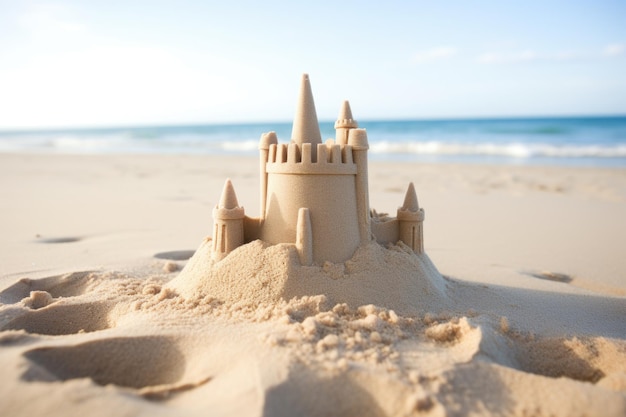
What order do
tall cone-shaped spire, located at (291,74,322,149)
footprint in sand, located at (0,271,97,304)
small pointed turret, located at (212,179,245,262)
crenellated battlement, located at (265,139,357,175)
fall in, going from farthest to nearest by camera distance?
footprint in sand, located at (0,271,97,304) → tall cone-shaped spire, located at (291,74,322,149) → small pointed turret, located at (212,179,245,262) → crenellated battlement, located at (265,139,357,175)

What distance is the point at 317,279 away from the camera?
125 inches

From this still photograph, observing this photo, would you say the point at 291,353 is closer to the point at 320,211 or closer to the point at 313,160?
the point at 320,211

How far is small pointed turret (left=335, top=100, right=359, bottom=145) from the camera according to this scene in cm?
371

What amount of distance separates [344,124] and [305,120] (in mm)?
351

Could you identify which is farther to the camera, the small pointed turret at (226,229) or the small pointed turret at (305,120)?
the small pointed turret at (305,120)

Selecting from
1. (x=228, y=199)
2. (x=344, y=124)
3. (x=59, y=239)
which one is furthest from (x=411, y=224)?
(x=59, y=239)

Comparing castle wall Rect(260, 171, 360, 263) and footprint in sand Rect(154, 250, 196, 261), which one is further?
footprint in sand Rect(154, 250, 196, 261)

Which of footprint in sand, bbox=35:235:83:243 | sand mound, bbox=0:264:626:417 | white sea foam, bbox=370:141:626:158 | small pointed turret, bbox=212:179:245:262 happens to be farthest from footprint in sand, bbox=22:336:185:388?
white sea foam, bbox=370:141:626:158

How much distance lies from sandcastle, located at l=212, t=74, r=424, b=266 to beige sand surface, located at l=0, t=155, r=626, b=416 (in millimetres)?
239

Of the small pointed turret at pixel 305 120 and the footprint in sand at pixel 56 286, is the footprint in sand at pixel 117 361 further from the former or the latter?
the small pointed turret at pixel 305 120

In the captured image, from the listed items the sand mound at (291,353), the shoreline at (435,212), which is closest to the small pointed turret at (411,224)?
the sand mound at (291,353)

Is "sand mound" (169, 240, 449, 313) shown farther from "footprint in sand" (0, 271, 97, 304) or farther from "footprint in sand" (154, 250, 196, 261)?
"footprint in sand" (154, 250, 196, 261)

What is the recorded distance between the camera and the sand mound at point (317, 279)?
10.3 feet

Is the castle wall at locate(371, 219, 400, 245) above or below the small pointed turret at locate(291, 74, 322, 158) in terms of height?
below
